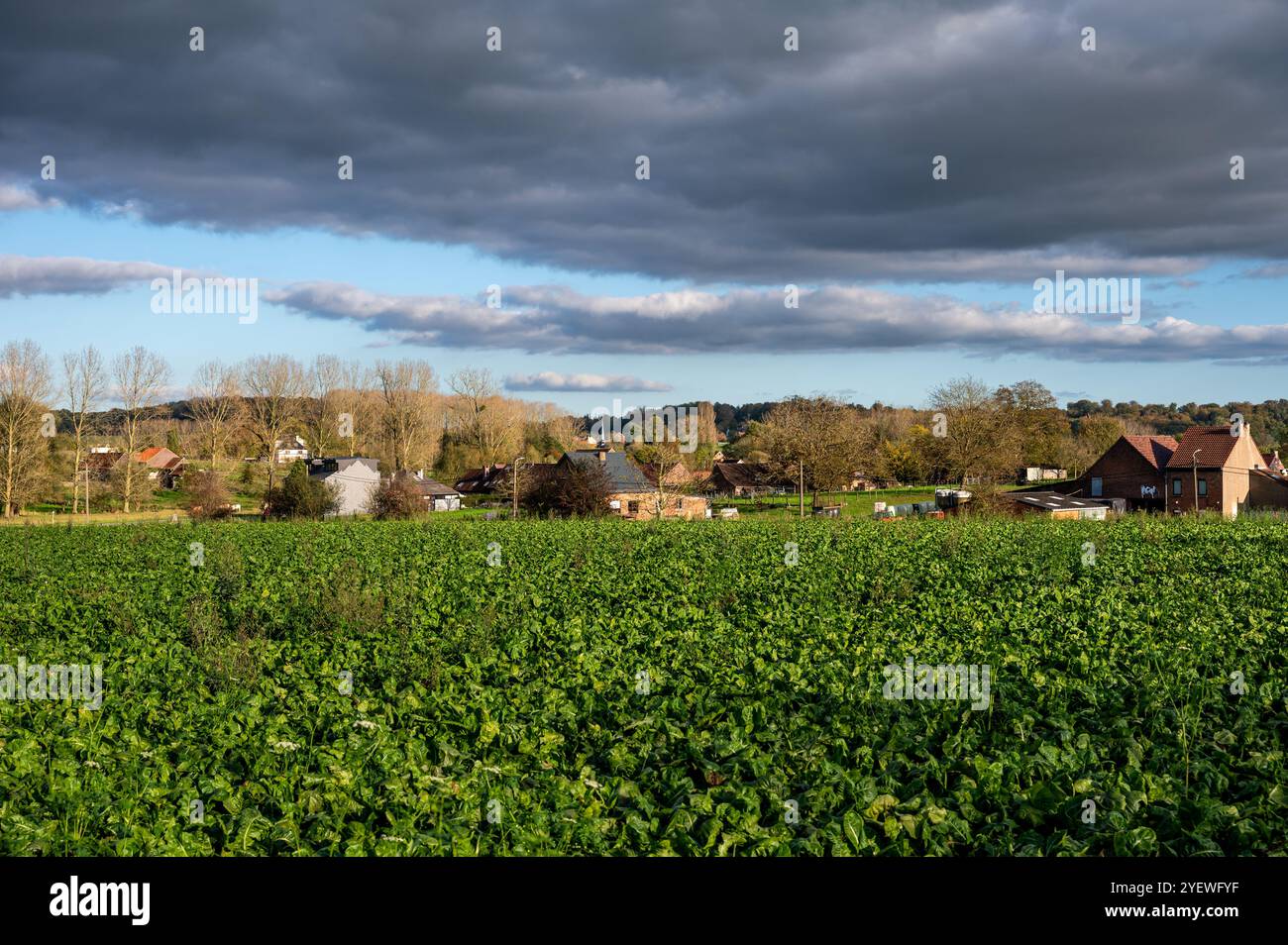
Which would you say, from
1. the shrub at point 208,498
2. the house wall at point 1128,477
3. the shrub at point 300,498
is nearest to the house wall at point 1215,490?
the house wall at point 1128,477

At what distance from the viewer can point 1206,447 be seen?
63.6 meters

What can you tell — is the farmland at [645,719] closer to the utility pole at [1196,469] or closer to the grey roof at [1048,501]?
the grey roof at [1048,501]

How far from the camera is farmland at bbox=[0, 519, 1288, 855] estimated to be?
21.9 feet

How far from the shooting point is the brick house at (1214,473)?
62562mm

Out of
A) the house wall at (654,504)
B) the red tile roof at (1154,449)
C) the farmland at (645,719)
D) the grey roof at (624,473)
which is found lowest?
the house wall at (654,504)

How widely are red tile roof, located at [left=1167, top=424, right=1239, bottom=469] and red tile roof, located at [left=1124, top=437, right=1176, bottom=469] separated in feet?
1.91

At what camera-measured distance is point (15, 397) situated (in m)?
67.5

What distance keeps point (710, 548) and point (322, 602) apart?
1325 centimetres

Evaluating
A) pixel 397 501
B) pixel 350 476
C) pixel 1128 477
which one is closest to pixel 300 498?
pixel 397 501

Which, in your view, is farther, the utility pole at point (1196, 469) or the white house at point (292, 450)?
the white house at point (292, 450)

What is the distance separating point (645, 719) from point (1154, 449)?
6832cm
